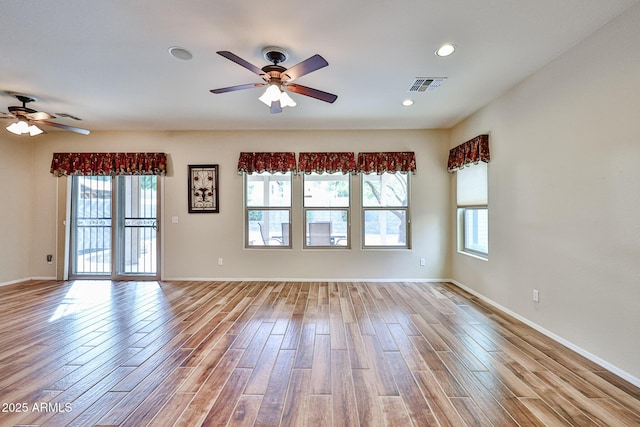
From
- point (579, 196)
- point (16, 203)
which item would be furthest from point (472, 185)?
point (16, 203)

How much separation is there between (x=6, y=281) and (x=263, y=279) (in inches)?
169

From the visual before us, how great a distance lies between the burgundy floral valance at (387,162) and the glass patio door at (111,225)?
150 inches

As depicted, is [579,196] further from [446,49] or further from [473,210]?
[473,210]

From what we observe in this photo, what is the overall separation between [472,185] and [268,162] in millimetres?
3376

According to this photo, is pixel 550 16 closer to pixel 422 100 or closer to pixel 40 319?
pixel 422 100

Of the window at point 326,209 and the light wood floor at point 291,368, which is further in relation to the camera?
the window at point 326,209

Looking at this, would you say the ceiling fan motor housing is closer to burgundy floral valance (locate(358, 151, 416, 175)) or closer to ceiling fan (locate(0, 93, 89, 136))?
burgundy floral valance (locate(358, 151, 416, 175))

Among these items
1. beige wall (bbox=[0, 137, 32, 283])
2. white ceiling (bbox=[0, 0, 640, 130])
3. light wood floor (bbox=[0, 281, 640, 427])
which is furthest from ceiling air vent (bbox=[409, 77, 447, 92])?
beige wall (bbox=[0, 137, 32, 283])

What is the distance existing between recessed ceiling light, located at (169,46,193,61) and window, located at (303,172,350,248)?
2692 millimetres

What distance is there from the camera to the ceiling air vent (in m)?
2.98

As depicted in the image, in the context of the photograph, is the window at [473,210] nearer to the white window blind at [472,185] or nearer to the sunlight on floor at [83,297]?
the white window blind at [472,185]

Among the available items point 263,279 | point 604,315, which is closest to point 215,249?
point 263,279

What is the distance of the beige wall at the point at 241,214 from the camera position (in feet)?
15.6

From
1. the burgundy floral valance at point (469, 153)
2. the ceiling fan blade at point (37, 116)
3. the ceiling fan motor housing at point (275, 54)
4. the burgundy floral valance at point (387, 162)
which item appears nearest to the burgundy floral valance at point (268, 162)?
the burgundy floral valance at point (387, 162)
